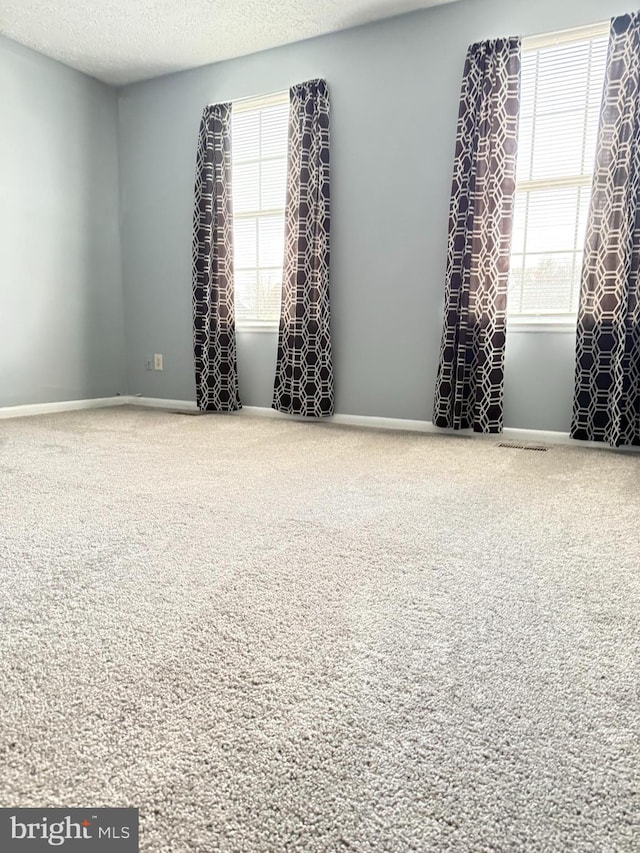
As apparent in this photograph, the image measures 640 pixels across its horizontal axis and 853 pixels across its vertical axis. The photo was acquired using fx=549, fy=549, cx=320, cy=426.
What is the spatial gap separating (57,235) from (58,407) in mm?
1233

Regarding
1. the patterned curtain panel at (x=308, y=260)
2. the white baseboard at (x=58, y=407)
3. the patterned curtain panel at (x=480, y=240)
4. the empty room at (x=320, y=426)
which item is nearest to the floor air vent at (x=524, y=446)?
the empty room at (x=320, y=426)

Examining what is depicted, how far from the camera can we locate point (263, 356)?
384cm

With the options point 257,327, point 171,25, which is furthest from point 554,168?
point 171,25

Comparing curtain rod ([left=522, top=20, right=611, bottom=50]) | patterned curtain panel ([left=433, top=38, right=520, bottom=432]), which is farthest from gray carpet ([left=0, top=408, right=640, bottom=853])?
curtain rod ([left=522, top=20, right=611, bottom=50])

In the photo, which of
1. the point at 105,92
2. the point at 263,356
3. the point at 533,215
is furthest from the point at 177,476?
the point at 105,92

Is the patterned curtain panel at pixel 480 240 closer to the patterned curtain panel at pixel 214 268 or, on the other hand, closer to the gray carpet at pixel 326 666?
the gray carpet at pixel 326 666

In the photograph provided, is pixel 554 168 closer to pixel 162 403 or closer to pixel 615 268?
pixel 615 268

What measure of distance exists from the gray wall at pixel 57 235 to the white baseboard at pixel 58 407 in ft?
0.15

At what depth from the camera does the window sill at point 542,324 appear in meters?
2.94

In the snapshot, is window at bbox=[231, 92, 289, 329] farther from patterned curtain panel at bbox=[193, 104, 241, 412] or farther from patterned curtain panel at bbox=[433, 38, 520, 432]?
patterned curtain panel at bbox=[433, 38, 520, 432]

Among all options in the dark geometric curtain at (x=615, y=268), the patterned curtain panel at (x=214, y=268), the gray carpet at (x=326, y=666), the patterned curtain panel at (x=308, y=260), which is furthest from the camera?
the patterned curtain panel at (x=214, y=268)

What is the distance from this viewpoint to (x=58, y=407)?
13.2 ft

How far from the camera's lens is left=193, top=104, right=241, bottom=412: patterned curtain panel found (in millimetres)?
3773

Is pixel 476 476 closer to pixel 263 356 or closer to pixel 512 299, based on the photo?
pixel 512 299
